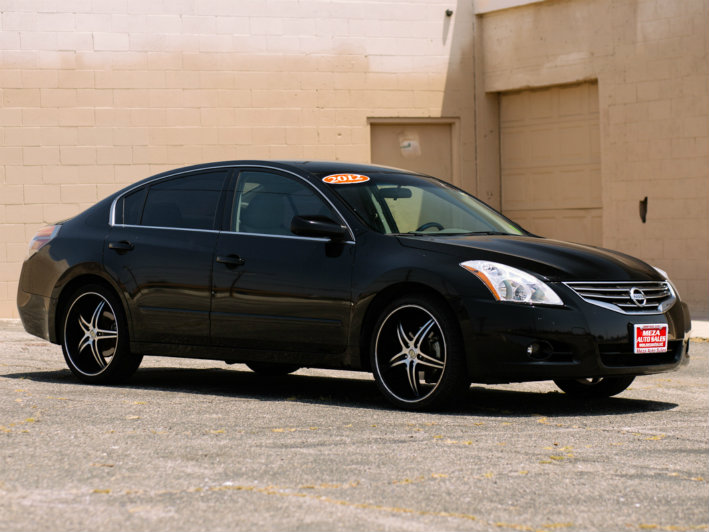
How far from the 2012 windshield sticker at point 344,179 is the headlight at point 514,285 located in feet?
4.24

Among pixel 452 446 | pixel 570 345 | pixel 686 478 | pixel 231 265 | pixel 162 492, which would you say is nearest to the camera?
pixel 162 492

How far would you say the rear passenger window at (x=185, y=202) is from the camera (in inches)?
340

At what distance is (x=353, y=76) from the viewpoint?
17.8 meters

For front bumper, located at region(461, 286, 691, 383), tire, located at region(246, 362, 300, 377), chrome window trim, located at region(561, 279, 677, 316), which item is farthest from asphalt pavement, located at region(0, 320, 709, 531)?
tire, located at region(246, 362, 300, 377)

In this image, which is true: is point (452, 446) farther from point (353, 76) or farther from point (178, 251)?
point (353, 76)

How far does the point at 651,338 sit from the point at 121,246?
3.64 metres

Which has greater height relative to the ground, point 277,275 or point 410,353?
point 277,275

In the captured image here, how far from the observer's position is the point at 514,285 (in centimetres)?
726

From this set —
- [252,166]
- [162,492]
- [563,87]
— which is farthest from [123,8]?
[162,492]

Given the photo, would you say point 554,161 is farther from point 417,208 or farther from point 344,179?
point 417,208

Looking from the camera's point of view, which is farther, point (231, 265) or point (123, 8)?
point (123, 8)

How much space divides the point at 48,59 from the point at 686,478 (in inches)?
523

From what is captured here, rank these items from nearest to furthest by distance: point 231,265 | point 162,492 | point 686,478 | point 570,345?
point 162,492, point 686,478, point 570,345, point 231,265

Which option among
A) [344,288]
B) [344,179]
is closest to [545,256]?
[344,288]
